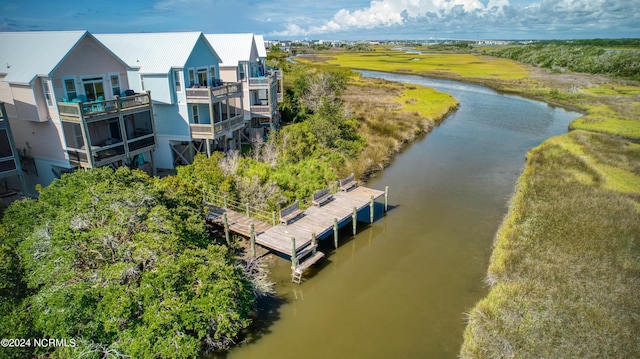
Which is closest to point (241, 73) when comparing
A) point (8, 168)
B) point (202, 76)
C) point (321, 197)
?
point (202, 76)

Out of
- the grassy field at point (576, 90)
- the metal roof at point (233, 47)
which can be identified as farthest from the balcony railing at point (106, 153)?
the grassy field at point (576, 90)

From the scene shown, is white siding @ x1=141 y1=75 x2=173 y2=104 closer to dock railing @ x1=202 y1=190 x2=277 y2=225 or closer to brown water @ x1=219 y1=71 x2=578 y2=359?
dock railing @ x1=202 y1=190 x2=277 y2=225

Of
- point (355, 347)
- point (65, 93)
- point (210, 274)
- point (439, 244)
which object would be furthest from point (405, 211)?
point (65, 93)

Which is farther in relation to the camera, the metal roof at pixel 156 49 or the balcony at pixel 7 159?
the metal roof at pixel 156 49

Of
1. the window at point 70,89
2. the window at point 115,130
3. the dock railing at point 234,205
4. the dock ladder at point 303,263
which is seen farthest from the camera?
the window at point 115,130

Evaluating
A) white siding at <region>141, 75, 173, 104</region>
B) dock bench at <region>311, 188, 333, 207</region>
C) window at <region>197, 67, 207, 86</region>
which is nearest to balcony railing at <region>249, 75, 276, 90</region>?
window at <region>197, 67, 207, 86</region>

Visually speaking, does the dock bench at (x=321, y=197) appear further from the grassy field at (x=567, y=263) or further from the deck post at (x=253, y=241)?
the grassy field at (x=567, y=263)

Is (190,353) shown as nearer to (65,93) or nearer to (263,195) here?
(263,195)

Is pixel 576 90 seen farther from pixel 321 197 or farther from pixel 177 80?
pixel 177 80
